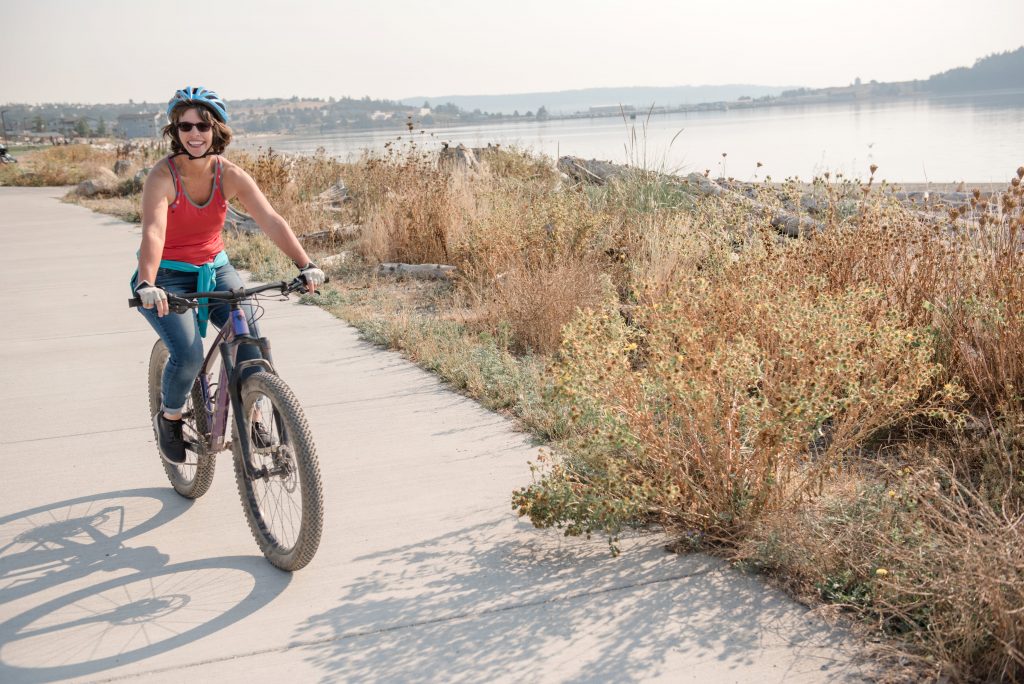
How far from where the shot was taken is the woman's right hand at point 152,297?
3.73 m

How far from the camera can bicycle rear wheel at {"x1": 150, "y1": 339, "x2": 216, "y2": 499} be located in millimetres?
4559

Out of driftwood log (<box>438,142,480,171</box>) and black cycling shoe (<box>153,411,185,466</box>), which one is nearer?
black cycling shoe (<box>153,411,185,466</box>)

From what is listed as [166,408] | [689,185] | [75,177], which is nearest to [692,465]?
[166,408]

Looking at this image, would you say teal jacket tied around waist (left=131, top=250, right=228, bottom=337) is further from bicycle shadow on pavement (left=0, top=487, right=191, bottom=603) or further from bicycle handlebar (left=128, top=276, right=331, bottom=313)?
bicycle shadow on pavement (left=0, top=487, right=191, bottom=603)

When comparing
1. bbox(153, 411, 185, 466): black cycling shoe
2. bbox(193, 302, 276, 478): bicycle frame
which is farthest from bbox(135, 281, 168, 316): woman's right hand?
bbox(153, 411, 185, 466): black cycling shoe

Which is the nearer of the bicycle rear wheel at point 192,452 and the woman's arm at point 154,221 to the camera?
the woman's arm at point 154,221

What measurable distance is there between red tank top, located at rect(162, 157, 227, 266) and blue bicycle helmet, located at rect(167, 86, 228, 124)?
232 mm

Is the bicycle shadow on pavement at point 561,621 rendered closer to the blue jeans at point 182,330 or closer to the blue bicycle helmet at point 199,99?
the blue jeans at point 182,330

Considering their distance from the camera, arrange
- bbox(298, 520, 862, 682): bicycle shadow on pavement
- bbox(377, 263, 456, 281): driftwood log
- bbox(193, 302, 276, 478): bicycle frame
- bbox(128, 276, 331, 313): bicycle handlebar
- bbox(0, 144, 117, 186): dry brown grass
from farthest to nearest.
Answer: bbox(0, 144, 117, 186): dry brown grass → bbox(377, 263, 456, 281): driftwood log → bbox(193, 302, 276, 478): bicycle frame → bbox(128, 276, 331, 313): bicycle handlebar → bbox(298, 520, 862, 682): bicycle shadow on pavement

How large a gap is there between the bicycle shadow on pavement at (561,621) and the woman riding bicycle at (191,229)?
1.30 meters

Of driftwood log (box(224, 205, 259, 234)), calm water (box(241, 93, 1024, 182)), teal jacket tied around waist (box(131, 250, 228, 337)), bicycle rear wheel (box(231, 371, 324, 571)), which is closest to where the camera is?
bicycle rear wheel (box(231, 371, 324, 571))

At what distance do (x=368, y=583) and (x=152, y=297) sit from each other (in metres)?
1.45

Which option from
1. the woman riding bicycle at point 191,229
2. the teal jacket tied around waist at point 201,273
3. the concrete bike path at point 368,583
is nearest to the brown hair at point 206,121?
the woman riding bicycle at point 191,229

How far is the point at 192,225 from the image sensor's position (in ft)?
14.3
